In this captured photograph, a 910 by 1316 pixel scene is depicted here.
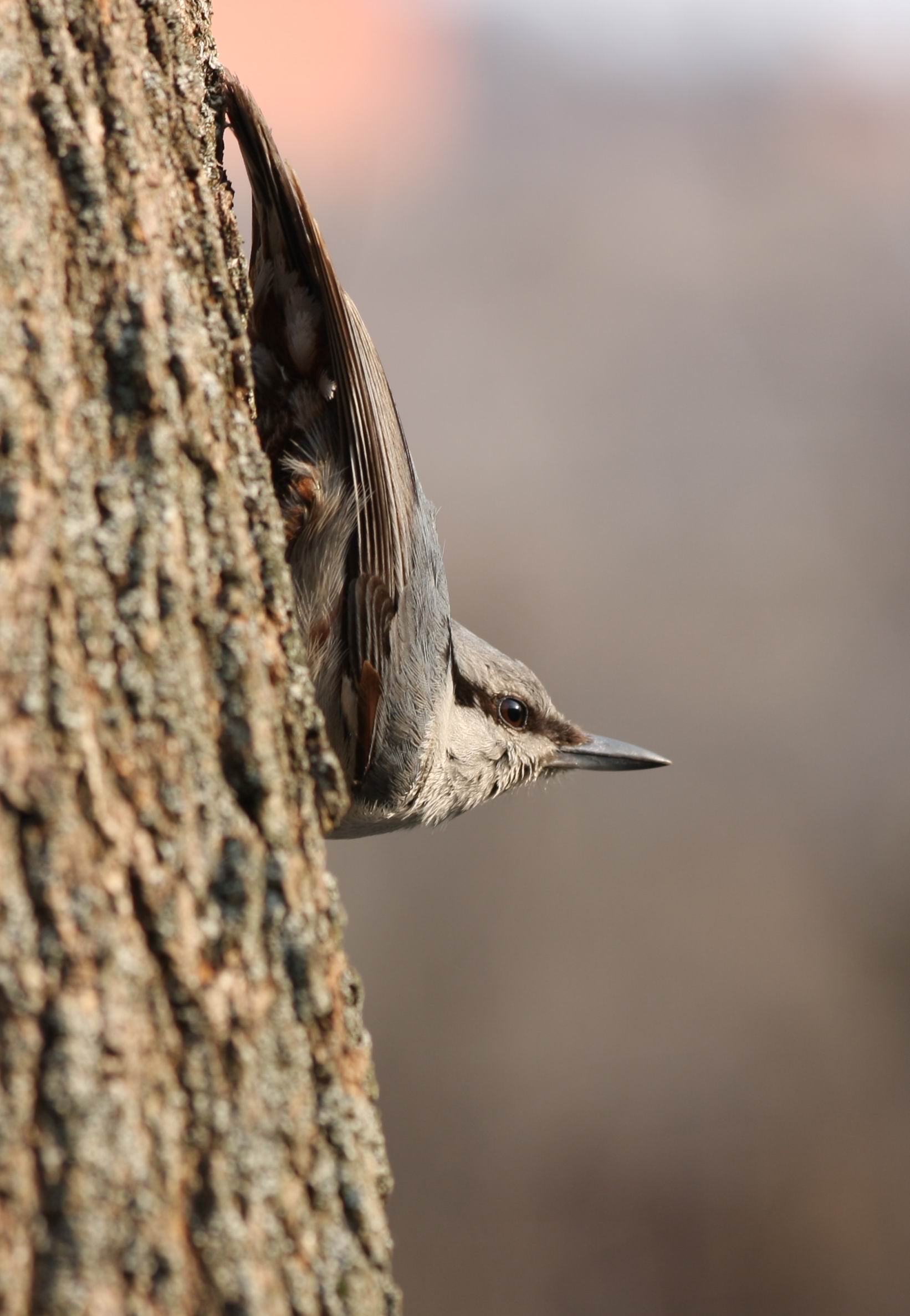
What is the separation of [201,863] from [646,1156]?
215 cm

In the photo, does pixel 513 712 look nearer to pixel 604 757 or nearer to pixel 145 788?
pixel 604 757

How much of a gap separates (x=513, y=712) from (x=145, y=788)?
115 centimetres

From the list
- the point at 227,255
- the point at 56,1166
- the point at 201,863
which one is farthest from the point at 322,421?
the point at 56,1166

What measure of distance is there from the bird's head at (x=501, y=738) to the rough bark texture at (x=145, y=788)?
832mm

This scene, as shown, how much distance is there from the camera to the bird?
1.10 meters

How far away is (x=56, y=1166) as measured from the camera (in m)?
0.47

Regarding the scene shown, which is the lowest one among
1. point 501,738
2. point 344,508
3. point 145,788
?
point 145,788

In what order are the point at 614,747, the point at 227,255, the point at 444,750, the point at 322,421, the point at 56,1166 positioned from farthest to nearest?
the point at 614,747, the point at 444,750, the point at 322,421, the point at 227,255, the point at 56,1166

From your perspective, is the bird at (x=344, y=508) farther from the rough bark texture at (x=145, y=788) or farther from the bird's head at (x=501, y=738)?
the rough bark texture at (x=145, y=788)

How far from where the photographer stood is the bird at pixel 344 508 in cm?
110

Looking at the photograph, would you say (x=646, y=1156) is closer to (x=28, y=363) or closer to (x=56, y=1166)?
(x=56, y=1166)

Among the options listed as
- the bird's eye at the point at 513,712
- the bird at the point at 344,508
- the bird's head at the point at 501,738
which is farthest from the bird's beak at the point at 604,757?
the bird at the point at 344,508

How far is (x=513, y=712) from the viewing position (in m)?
1.67

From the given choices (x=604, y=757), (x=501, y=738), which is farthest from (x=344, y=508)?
(x=604, y=757)
